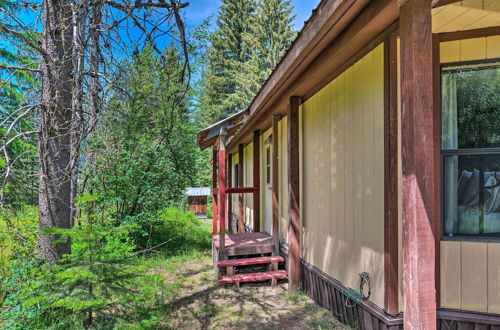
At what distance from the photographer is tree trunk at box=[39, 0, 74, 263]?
315 centimetres

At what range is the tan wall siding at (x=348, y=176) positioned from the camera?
104 inches

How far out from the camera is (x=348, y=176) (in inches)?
124

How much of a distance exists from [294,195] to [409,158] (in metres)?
2.84

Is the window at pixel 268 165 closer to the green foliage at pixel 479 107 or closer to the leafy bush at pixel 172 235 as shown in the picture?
the leafy bush at pixel 172 235

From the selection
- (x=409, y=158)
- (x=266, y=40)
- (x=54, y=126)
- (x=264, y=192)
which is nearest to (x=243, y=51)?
(x=266, y=40)

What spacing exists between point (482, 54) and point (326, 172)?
190cm

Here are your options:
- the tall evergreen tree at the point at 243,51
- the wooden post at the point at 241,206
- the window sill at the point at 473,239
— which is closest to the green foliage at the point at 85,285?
the window sill at the point at 473,239


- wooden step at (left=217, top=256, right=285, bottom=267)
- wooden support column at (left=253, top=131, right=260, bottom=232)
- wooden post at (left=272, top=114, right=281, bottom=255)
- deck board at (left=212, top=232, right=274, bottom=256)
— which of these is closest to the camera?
wooden step at (left=217, top=256, right=285, bottom=267)

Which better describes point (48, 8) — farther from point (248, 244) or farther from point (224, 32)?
point (224, 32)

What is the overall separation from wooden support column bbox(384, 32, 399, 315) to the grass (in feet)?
3.09

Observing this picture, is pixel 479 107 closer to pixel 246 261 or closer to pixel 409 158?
pixel 409 158

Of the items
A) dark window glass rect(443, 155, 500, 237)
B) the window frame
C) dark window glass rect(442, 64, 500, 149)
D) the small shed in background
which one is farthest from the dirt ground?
the small shed in background

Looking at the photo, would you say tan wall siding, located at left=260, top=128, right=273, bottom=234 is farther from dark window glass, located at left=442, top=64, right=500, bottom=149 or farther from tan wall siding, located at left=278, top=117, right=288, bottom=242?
dark window glass, located at left=442, top=64, right=500, bottom=149

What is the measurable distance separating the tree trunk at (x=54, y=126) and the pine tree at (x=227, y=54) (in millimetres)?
18682
